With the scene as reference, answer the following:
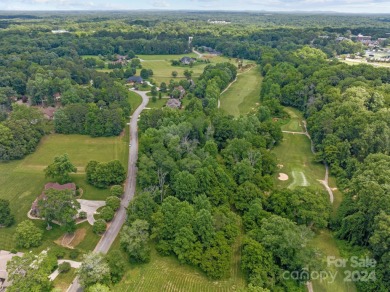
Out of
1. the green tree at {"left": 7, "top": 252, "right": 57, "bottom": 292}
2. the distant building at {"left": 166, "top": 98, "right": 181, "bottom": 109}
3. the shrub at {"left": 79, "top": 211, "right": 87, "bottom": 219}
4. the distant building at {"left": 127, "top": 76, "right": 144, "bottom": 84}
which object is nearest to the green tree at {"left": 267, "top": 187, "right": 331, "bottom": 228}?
the shrub at {"left": 79, "top": 211, "right": 87, "bottom": 219}

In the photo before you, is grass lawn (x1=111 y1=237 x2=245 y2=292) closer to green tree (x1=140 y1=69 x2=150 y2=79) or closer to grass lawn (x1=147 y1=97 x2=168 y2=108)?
grass lawn (x1=147 y1=97 x2=168 y2=108)

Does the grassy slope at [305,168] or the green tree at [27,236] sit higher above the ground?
the green tree at [27,236]

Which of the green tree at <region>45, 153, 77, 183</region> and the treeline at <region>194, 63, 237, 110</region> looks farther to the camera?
the treeline at <region>194, 63, 237, 110</region>

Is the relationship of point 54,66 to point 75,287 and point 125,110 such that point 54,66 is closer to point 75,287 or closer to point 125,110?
point 125,110

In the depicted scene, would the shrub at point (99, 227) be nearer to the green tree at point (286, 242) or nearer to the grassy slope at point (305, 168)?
the green tree at point (286, 242)

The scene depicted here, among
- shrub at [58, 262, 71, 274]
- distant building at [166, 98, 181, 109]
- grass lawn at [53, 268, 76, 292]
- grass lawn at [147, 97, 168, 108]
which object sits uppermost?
distant building at [166, 98, 181, 109]

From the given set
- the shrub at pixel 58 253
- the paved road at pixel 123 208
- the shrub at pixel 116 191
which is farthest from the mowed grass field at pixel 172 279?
the shrub at pixel 116 191
